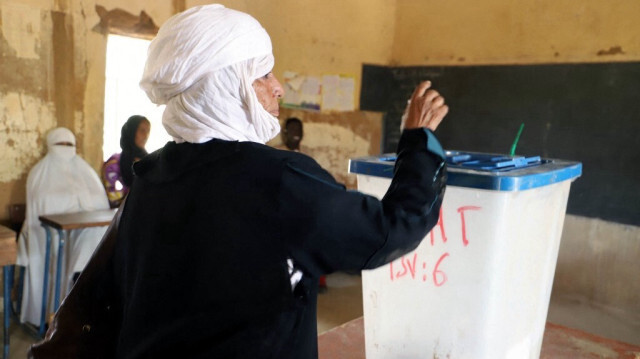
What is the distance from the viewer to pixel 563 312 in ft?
12.8

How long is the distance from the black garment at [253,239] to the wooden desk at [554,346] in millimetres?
520

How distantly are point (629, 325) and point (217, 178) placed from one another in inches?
154

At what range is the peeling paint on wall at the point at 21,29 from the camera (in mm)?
3121

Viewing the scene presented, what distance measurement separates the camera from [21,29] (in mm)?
3184

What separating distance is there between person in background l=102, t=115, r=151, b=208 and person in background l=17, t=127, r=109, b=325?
0.64 feet

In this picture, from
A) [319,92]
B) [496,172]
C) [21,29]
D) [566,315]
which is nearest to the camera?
[496,172]

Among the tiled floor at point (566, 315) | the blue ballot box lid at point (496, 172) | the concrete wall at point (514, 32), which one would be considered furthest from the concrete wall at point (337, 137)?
the blue ballot box lid at point (496, 172)

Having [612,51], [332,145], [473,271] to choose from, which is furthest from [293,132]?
[473,271]

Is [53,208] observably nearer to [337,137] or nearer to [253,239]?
[337,137]

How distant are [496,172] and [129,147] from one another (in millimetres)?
3006

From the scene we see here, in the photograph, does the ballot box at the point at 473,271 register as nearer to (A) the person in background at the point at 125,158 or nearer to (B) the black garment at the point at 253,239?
(B) the black garment at the point at 253,239

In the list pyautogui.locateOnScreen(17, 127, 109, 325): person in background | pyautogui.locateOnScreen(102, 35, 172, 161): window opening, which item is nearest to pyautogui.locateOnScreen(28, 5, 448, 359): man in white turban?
pyautogui.locateOnScreen(17, 127, 109, 325): person in background

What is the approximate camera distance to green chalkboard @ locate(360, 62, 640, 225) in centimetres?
387

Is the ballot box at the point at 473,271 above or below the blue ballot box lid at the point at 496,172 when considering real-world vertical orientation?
below
